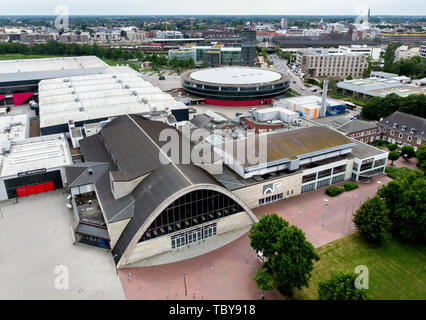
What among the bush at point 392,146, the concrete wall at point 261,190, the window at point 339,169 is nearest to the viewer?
the concrete wall at point 261,190

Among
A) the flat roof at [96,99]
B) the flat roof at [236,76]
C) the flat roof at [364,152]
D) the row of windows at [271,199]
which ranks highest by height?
the flat roof at [236,76]

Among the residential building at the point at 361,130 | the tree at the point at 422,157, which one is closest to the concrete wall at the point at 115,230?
the residential building at the point at 361,130

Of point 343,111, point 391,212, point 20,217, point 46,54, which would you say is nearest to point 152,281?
point 20,217

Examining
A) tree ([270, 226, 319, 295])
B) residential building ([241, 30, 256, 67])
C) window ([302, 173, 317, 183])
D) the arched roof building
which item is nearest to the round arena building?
window ([302, 173, 317, 183])

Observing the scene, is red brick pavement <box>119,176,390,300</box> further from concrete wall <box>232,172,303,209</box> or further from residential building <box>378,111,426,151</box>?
residential building <box>378,111,426,151</box>

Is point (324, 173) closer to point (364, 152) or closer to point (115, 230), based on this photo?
point (364, 152)

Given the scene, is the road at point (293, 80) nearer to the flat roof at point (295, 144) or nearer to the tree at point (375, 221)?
the flat roof at point (295, 144)

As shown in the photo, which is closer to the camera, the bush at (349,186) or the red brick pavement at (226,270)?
the red brick pavement at (226,270)
